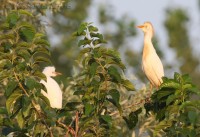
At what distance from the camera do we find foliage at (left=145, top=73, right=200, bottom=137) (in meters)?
4.18

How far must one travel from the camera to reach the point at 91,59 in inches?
183

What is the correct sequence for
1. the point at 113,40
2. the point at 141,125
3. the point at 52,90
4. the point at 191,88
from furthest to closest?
the point at 113,40
the point at 141,125
the point at 52,90
the point at 191,88

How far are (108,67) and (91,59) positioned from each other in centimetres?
12

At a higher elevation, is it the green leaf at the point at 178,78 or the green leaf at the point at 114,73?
the green leaf at the point at 114,73

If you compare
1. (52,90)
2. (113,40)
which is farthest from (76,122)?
(113,40)

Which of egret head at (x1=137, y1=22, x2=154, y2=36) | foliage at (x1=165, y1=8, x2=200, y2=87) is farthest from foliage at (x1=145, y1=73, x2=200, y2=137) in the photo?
foliage at (x1=165, y1=8, x2=200, y2=87)

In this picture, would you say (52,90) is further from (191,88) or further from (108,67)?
(191,88)

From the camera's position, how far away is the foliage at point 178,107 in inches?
165

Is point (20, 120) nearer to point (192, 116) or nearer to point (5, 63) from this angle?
point (5, 63)

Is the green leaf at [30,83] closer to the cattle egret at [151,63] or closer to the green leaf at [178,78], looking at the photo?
the green leaf at [178,78]

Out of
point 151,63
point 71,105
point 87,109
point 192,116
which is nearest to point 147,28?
point 151,63

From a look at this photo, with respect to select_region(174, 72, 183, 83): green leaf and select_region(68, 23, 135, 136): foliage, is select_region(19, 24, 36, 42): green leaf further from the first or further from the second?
select_region(174, 72, 183, 83): green leaf

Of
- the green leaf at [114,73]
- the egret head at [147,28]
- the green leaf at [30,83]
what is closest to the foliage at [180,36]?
the egret head at [147,28]

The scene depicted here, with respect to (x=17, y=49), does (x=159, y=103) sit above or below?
A: below
